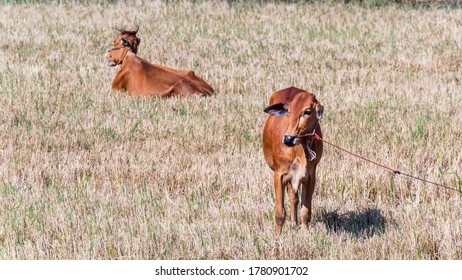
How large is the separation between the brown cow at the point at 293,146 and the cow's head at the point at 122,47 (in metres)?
6.67

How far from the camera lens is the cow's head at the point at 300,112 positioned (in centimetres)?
594

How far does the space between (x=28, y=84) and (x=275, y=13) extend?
8434mm

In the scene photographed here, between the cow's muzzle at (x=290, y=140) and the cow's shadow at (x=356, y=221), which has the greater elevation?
the cow's muzzle at (x=290, y=140)

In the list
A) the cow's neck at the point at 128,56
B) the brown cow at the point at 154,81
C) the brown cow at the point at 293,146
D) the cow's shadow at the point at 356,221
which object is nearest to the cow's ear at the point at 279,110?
the brown cow at the point at 293,146

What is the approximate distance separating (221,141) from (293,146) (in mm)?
3561

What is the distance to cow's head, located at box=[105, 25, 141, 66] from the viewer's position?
42.7 feet

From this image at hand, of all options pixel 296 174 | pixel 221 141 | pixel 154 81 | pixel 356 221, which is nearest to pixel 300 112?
pixel 296 174

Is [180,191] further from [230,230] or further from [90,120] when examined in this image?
[90,120]

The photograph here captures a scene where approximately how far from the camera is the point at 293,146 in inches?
236

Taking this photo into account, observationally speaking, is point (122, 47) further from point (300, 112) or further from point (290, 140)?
point (290, 140)

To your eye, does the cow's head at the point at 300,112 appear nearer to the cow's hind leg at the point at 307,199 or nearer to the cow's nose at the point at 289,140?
the cow's nose at the point at 289,140

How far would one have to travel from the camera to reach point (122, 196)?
7.48 metres

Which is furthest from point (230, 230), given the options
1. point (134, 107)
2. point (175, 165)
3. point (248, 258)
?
point (134, 107)

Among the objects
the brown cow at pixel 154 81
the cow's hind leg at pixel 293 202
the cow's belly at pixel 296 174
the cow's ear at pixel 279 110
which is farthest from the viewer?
the brown cow at pixel 154 81
